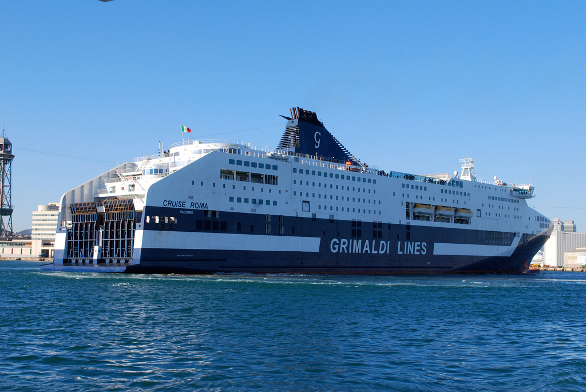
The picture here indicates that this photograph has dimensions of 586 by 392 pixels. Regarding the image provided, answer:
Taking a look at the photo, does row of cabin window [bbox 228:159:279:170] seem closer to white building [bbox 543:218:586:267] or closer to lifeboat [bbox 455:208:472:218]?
lifeboat [bbox 455:208:472:218]

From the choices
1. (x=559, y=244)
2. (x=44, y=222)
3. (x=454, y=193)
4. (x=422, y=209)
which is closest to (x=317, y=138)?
(x=422, y=209)

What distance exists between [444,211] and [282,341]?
3950cm

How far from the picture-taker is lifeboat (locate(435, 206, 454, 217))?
52125mm

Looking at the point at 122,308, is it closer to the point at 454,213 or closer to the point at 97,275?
the point at 97,275

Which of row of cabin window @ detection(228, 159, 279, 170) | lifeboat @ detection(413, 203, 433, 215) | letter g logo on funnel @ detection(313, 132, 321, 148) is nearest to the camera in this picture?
row of cabin window @ detection(228, 159, 279, 170)

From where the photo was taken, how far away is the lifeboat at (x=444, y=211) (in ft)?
171

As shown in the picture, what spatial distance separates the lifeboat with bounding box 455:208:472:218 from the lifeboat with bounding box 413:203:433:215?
363cm

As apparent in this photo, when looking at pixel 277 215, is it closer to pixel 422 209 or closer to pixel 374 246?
pixel 374 246

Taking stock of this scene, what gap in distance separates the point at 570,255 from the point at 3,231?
125 metres

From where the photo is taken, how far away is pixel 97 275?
3756 centimetres

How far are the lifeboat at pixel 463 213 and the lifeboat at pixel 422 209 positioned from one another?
11.9 ft

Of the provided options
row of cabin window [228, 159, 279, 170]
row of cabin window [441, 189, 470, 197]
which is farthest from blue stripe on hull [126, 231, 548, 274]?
row of cabin window [228, 159, 279, 170]

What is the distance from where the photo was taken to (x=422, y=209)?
50.8 metres

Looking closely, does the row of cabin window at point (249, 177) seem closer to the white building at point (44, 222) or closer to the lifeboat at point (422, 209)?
the lifeboat at point (422, 209)
